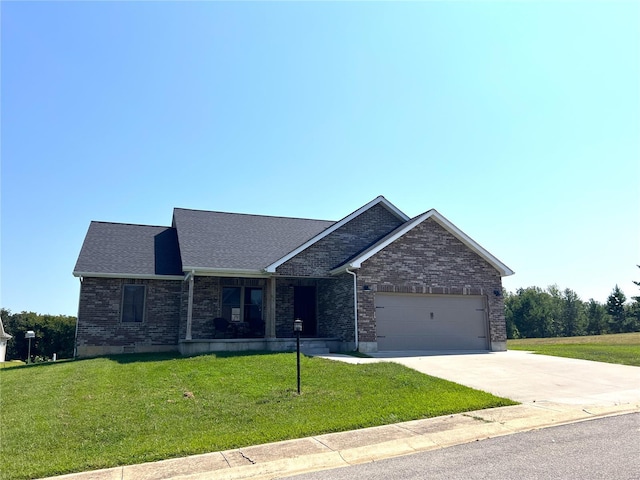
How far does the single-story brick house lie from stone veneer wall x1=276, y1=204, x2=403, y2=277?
0.04 meters

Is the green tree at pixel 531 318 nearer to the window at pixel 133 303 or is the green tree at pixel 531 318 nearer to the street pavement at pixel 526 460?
the window at pixel 133 303

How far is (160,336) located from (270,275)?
494 centimetres

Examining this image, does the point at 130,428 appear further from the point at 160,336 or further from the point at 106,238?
the point at 106,238

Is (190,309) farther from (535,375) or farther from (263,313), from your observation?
(535,375)

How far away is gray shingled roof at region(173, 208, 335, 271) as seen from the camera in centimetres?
1719

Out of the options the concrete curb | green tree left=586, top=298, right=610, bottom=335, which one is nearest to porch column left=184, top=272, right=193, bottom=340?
the concrete curb

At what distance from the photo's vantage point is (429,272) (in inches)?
683

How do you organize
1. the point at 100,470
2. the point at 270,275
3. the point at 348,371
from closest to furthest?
the point at 100,470 < the point at 348,371 < the point at 270,275

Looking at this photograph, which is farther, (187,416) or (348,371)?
(348,371)

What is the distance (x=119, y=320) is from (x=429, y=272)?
11743 mm

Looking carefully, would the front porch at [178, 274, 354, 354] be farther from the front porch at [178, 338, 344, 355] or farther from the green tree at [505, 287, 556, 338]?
the green tree at [505, 287, 556, 338]

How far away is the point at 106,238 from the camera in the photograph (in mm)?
19969

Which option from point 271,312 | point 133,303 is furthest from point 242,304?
point 133,303

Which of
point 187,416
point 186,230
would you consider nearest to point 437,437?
point 187,416
